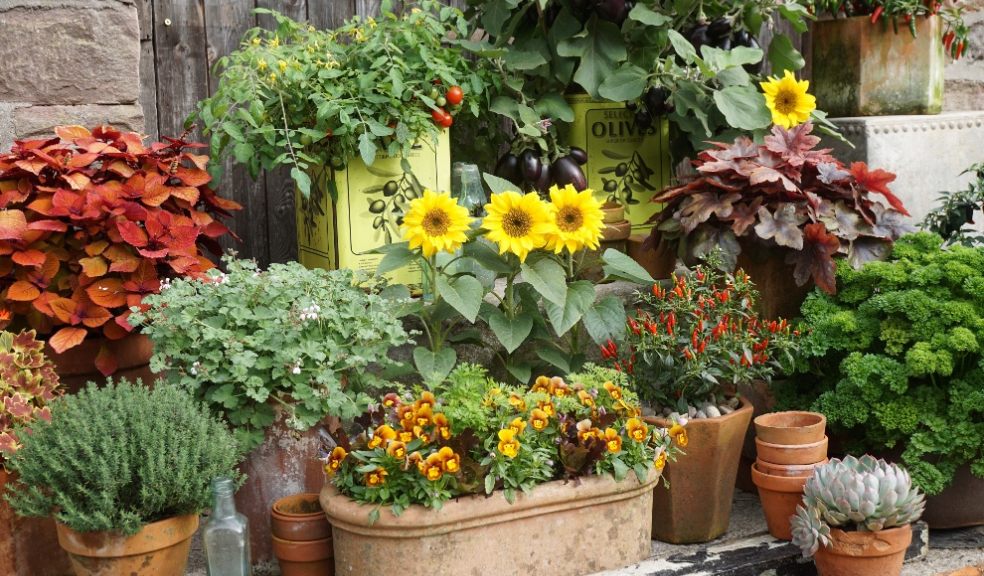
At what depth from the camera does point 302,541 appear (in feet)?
7.92

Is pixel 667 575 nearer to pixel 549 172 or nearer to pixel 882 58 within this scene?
pixel 549 172

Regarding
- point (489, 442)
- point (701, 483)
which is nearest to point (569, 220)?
point (489, 442)

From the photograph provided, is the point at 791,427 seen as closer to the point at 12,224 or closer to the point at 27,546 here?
the point at 27,546

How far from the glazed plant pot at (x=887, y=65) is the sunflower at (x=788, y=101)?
0.65m

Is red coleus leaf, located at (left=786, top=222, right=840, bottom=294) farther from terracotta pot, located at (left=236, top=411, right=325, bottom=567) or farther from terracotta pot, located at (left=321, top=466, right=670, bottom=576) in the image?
terracotta pot, located at (left=236, top=411, right=325, bottom=567)

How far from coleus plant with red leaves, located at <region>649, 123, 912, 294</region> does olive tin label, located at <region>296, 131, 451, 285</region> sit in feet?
2.23

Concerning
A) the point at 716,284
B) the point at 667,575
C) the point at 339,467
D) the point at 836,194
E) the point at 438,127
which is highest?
the point at 438,127

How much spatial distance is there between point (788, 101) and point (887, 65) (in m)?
0.74

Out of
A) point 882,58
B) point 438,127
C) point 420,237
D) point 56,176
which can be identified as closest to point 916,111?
point 882,58

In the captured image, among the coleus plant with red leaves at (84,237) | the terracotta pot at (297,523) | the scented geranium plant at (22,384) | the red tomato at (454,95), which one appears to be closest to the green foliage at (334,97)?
the red tomato at (454,95)

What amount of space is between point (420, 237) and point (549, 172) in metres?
0.84

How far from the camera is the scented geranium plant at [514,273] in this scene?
261 centimetres

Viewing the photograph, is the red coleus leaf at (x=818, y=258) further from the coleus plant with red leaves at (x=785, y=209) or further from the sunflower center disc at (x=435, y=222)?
the sunflower center disc at (x=435, y=222)

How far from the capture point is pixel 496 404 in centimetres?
238
